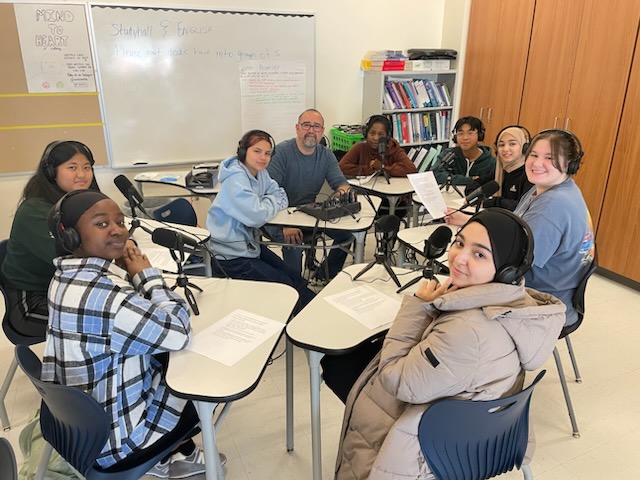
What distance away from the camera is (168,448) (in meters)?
1.49

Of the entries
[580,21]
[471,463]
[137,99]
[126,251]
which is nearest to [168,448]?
[126,251]

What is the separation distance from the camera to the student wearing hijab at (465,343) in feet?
4.06

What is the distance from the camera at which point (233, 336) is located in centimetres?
157

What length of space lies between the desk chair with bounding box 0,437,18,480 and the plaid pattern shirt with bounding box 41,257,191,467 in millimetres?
431

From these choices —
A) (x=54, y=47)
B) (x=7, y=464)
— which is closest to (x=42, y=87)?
(x=54, y=47)

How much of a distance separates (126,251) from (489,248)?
115cm

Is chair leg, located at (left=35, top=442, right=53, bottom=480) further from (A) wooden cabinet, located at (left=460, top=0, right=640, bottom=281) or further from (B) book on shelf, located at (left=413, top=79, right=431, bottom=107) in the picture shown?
(B) book on shelf, located at (left=413, top=79, right=431, bottom=107)

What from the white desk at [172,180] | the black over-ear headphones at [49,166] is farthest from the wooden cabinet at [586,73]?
the black over-ear headphones at [49,166]

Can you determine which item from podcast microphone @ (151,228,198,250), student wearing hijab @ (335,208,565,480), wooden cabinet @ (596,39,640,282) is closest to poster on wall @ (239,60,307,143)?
wooden cabinet @ (596,39,640,282)

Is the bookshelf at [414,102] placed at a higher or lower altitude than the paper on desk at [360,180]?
higher

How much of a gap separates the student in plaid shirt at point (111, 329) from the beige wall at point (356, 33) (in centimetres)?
326

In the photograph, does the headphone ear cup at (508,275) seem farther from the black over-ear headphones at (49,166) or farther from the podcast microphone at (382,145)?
the podcast microphone at (382,145)

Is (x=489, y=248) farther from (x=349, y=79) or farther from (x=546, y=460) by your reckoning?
(x=349, y=79)

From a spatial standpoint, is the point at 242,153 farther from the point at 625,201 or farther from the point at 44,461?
the point at 625,201
